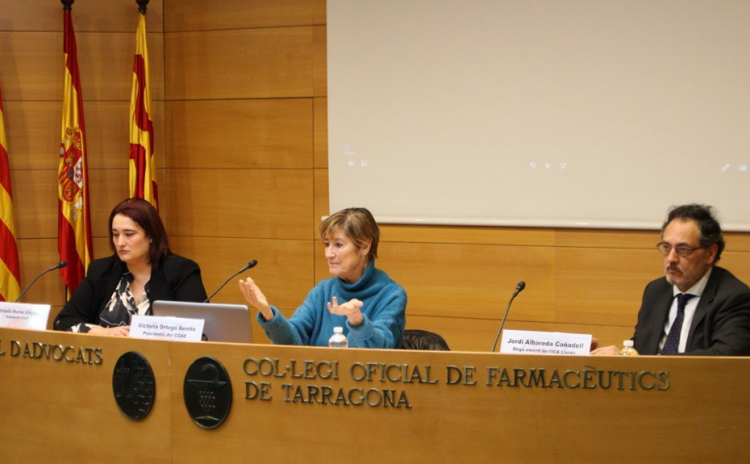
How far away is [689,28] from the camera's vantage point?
4.25m

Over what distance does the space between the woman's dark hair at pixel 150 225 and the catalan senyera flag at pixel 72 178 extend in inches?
66.2

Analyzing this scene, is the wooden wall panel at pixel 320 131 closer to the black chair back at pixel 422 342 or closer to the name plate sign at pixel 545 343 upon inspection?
the black chair back at pixel 422 342

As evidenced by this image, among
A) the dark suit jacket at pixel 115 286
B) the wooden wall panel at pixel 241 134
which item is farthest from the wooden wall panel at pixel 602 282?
the dark suit jacket at pixel 115 286

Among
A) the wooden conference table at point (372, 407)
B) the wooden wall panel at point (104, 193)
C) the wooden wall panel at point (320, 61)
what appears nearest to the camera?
the wooden conference table at point (372, 407)

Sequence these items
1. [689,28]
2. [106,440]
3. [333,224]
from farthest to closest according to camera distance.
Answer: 1. [689,28]
2. [333,224]
3. [106,440]

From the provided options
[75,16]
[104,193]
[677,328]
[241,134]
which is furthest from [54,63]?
[677,328]

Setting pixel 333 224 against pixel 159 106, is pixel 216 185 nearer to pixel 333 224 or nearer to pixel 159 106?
pixel 159 106

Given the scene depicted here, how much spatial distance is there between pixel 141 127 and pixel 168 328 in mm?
2874

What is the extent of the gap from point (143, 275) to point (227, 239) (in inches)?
68.3

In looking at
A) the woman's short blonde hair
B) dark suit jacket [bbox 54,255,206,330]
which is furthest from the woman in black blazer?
the woman's short blonde hair

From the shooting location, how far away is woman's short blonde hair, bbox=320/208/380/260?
3074 mm

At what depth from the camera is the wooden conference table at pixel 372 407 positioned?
2088 millimetres

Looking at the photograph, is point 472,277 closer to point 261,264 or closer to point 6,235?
point 261,264

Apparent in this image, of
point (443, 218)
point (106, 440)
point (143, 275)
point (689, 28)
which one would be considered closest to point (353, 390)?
point (106, 440)
